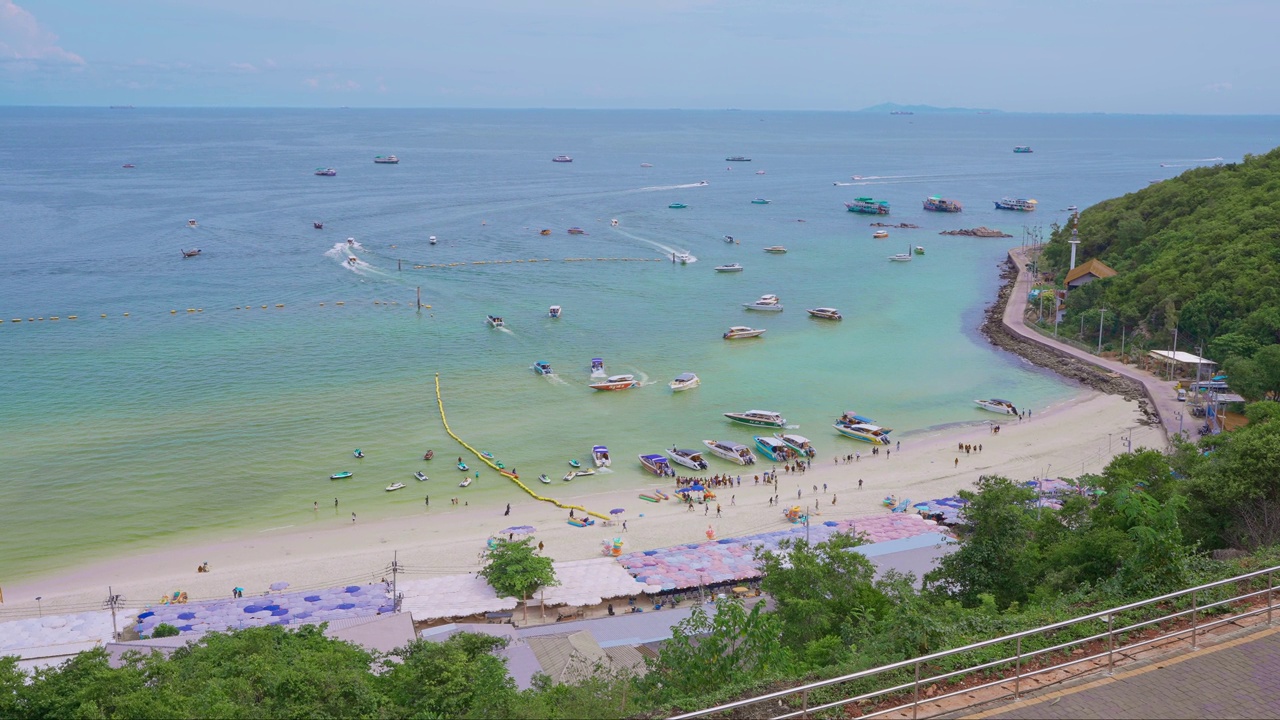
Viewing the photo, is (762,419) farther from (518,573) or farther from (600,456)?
(518,573)

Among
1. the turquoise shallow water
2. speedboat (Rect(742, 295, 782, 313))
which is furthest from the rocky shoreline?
speedboat (Rect(742, 295, 782, 313))

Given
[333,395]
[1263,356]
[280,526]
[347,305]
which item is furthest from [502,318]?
[1263,356]

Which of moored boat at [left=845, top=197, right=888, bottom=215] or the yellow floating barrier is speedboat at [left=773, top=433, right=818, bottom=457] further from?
moored boat at [left=845, top=197, right=888, bottom=215]

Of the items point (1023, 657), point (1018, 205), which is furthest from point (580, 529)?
point (1018, 205)

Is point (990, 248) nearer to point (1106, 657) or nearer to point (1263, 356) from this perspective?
point (1263, 356)

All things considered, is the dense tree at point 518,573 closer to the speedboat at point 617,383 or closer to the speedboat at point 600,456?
the speedboat at point 600,456
